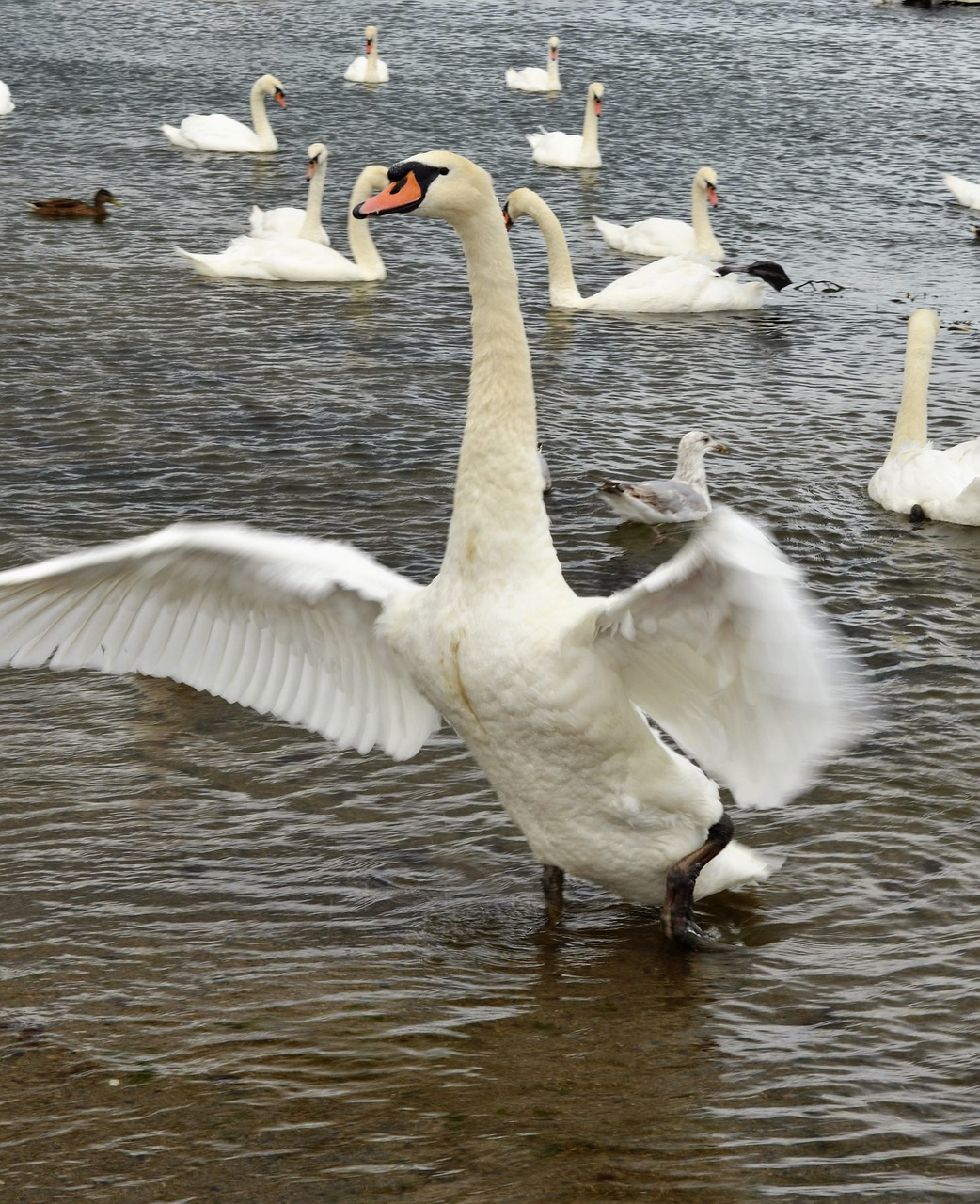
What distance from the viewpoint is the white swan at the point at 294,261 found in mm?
16094

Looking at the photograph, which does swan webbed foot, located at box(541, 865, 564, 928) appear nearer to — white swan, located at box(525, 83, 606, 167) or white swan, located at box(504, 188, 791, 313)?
white swan, located at box(504, 188, 791, 313)

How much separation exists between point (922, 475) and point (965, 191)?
923cm

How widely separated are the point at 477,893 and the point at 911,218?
46.5 feet

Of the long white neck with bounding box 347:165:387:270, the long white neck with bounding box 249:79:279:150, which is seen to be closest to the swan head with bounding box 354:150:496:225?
the long white neck with bounding box 347:165:387:270

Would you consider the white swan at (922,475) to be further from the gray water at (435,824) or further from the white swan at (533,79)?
the white swan at (533,79)

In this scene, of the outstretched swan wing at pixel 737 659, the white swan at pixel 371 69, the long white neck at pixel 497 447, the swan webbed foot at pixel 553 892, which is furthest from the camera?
the white swan at pixel 371 69

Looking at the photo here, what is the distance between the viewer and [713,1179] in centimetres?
458

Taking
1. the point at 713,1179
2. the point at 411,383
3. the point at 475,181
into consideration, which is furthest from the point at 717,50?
the point at 713,1179

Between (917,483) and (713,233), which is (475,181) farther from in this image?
(713,233)

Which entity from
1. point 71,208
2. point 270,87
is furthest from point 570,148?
point 71,208

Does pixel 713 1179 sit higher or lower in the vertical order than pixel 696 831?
lower

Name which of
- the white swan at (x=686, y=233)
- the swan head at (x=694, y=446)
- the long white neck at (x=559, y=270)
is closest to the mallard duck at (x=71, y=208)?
the long white neck at (x=559, y=270)

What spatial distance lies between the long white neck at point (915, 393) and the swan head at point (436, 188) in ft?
19.7

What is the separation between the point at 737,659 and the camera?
15.6 ft
